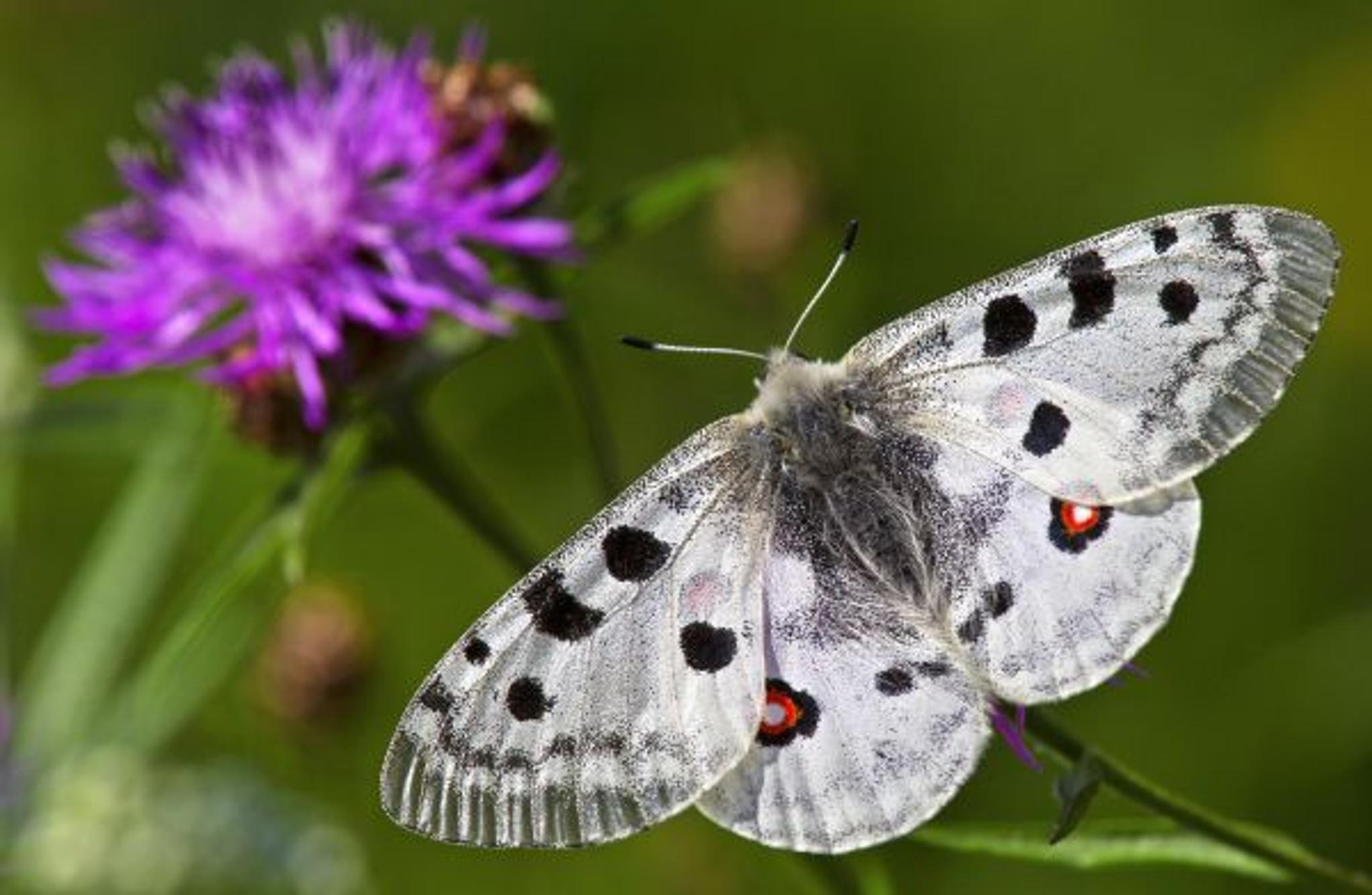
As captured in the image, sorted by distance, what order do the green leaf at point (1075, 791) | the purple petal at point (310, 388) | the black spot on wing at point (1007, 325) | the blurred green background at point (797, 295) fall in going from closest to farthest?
the green leaf at point (1075, 791), the black spot on wing at point (1007, 325), the purple petal at point (310, 388), the blurred green background at point (797, 295)

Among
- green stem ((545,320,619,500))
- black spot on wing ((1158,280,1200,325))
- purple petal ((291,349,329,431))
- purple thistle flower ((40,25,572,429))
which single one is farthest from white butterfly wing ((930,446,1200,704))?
purple petal ((291,349,329,431))

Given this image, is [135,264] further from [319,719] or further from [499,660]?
[499,660]

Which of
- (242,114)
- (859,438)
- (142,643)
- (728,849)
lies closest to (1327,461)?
(728,849)

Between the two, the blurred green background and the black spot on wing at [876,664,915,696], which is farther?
the blurred green background

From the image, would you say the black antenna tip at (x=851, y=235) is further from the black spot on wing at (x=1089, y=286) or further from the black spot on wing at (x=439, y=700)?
the black spot on wing at (x=439, y=700)

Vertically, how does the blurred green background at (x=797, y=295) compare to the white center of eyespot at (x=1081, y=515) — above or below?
above

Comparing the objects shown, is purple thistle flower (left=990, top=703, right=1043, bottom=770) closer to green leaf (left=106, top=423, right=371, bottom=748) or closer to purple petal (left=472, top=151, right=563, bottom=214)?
green leaf (left=106, top=423, right=371, bottom=748)

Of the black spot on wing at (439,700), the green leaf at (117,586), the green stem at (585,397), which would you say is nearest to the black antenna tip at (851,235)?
the green stem at (585,397)
